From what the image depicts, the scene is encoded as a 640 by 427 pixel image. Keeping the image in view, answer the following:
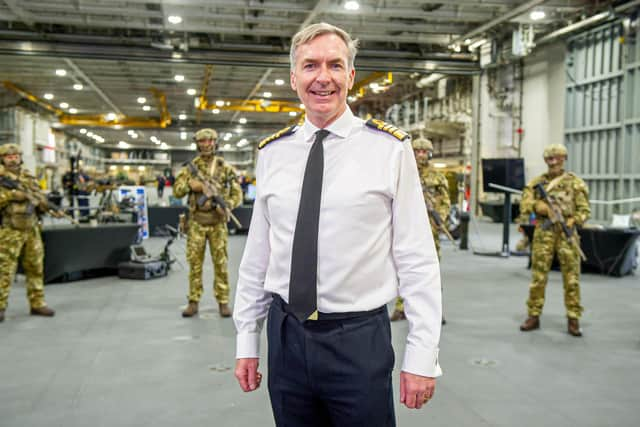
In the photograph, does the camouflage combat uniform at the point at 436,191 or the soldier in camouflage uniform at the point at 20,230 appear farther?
the camouflage combat uniform at the point at 436,191

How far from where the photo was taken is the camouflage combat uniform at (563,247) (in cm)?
509

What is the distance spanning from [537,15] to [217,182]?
9023 millimetres

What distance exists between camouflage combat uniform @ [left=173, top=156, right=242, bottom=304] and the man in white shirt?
4243mm

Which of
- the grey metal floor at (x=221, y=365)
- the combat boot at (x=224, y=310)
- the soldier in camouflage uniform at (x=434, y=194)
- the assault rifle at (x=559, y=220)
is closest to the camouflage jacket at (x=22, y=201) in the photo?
the grey metal floor at (x=221, y=365)

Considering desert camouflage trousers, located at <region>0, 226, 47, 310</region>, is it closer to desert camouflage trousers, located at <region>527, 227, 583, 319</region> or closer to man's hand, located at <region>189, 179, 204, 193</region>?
man's hand, located at <region>189, 179, 204, 193</region>

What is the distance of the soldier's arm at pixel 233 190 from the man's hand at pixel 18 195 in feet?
6.86

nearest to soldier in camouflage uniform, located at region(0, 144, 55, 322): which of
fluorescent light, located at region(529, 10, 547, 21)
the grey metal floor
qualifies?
the grey metal floor

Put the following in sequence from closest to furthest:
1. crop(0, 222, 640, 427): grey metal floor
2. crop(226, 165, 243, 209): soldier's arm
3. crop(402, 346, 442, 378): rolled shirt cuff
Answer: crop(402, 346, 442, 378): rolled shirt cuff, crop(0, 222, 640, 427): grey metal floor, crop(226, 165, 243, 209): soldier's arm

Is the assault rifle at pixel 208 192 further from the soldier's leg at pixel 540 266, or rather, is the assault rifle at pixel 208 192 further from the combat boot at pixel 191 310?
the soldier's leg at pixel 540 266

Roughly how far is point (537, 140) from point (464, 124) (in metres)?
3.68

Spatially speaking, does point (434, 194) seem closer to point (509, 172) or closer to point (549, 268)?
point (549, 268)

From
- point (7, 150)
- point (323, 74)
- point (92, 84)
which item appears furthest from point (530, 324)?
point (92, 84)

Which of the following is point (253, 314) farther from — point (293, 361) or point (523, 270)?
point (523, 270)

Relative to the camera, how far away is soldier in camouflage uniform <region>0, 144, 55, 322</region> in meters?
5.47
